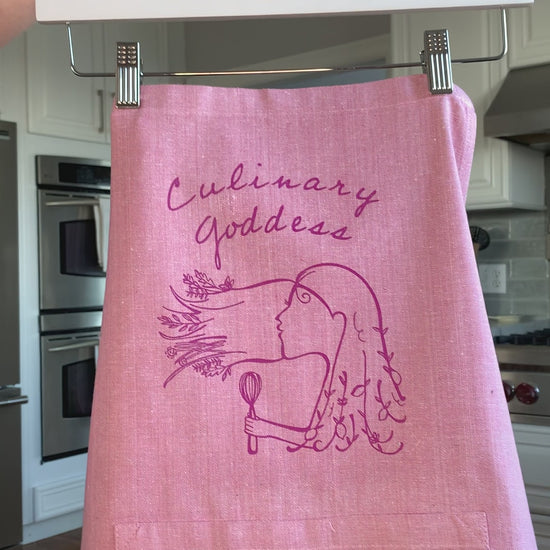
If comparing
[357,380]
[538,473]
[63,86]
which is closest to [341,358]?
[357,380]

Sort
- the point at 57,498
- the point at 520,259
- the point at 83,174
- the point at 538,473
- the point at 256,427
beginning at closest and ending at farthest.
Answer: the point at 256,427 < the point at 538,473 < the point at 520,259 < the point at 57,498 < the point at 83,174

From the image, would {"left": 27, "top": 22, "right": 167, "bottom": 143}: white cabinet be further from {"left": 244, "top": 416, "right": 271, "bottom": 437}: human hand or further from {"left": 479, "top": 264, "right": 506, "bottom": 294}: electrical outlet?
{"left": 244, "top": 416, "right": 271, "bottom": 437}: human hand

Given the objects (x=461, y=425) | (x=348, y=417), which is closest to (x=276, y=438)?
(x=348, y=417)

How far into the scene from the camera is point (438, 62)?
2.40 ft

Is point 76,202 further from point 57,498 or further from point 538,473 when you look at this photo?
point 538,473

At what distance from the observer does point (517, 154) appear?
7.95 feet

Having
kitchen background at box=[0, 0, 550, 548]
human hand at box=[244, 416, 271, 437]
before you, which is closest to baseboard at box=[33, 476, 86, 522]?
kitchen background at box=[0, 0, 550, 548]

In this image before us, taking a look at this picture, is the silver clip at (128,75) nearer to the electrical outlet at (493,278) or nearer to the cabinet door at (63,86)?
the electrical outlet at (493,278)

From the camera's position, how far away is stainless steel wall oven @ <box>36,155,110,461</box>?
2984mm

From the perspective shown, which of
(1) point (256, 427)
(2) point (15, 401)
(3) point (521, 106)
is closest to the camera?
(1) point (256, 427)

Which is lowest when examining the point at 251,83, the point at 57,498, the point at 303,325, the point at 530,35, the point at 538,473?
the point at 57,498

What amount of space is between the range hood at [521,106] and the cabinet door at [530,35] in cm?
3

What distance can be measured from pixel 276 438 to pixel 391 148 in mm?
309

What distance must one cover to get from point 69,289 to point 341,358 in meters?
2.52
